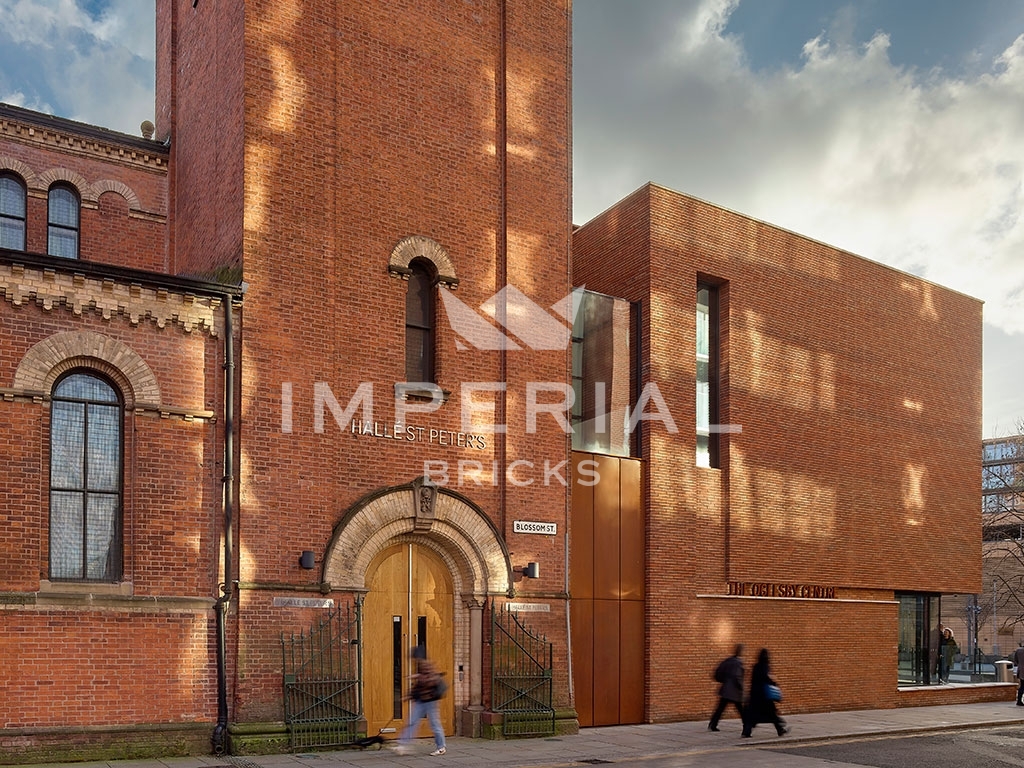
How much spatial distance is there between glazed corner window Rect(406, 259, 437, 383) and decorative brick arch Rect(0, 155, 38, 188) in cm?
728

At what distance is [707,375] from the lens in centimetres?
2134

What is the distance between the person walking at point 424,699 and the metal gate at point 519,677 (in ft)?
7.15

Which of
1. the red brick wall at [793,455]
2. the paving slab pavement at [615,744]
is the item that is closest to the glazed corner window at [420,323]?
the red brick wall at [793,455]

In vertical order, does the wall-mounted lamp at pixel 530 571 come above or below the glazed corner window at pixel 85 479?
below

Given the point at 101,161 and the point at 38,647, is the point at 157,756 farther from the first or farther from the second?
the point at 101,161

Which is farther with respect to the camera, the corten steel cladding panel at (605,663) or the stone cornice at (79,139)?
the corten steel cladding panel at (605,663)

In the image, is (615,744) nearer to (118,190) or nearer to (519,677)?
(519,677)

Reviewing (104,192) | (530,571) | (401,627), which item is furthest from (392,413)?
(104,192)

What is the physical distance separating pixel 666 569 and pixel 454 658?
518cm

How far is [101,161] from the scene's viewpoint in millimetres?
18719

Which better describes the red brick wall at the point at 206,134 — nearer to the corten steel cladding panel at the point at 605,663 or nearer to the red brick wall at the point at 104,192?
the red brick wall at the point at 104,192

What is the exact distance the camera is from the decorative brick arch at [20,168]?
57.8 ft

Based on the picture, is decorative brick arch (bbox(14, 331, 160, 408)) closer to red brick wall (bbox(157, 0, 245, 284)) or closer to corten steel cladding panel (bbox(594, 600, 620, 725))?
Result: red brick wall (bbox(157, 0, 245, 284))

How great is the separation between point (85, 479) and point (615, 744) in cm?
898
